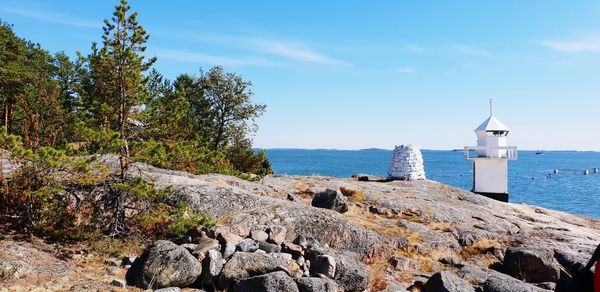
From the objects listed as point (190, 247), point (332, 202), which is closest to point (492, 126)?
point (332, 202)

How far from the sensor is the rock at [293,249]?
396 inches

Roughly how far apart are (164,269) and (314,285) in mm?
3029

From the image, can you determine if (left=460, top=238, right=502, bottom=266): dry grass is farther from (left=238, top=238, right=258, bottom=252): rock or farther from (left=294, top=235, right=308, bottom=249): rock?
(left=238, top=238, right=258, bottom=252): rock

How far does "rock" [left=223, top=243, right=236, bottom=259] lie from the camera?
9.30m

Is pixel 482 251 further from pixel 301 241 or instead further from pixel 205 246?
pixel 205 246

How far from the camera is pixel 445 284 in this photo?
9.41 meters

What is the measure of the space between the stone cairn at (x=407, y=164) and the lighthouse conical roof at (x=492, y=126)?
38.3 ft

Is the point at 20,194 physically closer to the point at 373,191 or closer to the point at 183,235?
the point at 183,235

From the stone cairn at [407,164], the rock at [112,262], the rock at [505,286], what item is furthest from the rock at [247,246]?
the stone cairn at [407,164]

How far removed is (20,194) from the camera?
32.6 ft

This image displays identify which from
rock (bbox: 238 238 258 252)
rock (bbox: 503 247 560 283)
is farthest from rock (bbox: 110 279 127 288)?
rock (bbox: 503 247 560 283)

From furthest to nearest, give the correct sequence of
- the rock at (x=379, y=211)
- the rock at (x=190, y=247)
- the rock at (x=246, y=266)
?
the rock at (x=379, y=211) → the rock at (x=190, y=247) → the rock at (x=246, y=266)

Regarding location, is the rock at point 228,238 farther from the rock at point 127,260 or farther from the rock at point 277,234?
the rock at point 127,260

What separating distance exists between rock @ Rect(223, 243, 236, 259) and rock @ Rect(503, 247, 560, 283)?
8619 millimetres
